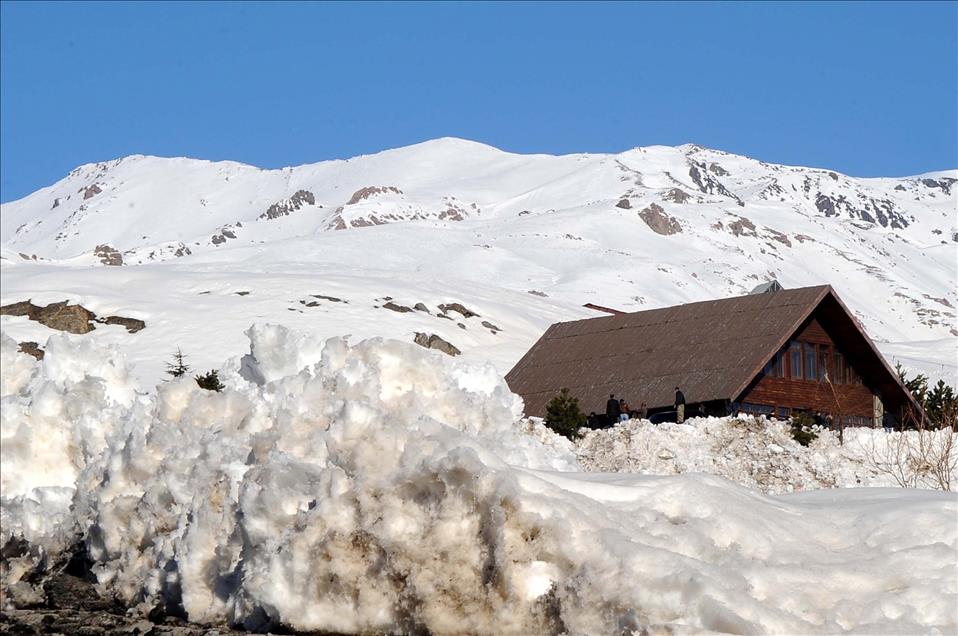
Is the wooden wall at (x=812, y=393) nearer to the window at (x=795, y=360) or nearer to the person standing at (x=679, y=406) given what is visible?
the window at (x=795, y=360)

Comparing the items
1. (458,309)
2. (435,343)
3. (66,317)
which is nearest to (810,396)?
(435,343)

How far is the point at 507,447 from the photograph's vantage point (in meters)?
17.9

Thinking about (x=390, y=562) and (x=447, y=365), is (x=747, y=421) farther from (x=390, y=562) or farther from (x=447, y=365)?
(x=390, y=562)

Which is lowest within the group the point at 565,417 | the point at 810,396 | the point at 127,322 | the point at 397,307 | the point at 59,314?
the point at 565,417

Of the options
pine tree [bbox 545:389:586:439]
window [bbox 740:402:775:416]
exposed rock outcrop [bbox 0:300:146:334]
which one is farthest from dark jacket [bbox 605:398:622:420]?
exposed rock outcrop [bbox 0:300:146:334]

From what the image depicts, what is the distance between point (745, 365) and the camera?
129 feet

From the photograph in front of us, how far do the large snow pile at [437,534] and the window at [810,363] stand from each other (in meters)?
23.7

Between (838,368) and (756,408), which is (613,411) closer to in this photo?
(756,408)

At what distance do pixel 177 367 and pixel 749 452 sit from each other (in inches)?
764

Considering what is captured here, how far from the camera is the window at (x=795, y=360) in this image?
40594mm

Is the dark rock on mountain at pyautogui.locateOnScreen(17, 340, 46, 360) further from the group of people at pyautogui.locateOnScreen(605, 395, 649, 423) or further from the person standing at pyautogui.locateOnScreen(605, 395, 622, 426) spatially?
the person standing at pyautogui.locateOnScreen(605, 395, 622, 426)

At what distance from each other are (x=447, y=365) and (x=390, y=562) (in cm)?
651

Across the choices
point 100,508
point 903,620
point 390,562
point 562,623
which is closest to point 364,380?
point 100,508

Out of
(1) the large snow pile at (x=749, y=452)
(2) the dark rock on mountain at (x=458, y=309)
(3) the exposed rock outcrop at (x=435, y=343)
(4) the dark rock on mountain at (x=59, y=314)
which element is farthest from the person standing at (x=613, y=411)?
(2) the dark rock on mountain at (x=458, y=309)
